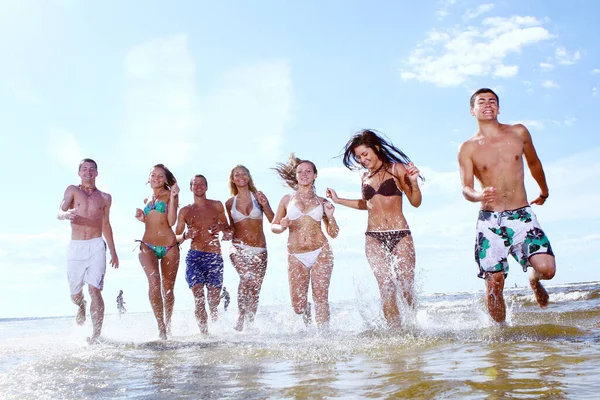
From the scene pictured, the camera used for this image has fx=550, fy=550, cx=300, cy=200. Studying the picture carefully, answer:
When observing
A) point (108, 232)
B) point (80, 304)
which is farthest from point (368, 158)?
point (80, 304)

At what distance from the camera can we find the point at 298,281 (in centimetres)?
704

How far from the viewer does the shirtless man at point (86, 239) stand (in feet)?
25.1

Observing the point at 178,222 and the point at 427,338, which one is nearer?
the point at 427,338

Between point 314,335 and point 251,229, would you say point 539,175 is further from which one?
point 251,229

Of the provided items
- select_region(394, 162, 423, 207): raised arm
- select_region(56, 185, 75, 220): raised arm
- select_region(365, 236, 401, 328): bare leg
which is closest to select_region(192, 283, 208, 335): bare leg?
select_region(56, 185, 75, 220): raised arm

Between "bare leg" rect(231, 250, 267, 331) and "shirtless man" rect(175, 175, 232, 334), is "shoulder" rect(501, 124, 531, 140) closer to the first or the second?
"bare leg" rect(231, 250, 267, 331)

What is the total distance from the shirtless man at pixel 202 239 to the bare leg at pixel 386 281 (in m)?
2.69

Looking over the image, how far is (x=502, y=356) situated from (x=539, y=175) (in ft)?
8.43

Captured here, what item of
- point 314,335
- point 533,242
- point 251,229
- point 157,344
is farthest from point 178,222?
point 533,242

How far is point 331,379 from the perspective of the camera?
370cm

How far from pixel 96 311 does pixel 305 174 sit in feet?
11.3

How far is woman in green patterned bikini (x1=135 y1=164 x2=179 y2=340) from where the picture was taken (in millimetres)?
7668

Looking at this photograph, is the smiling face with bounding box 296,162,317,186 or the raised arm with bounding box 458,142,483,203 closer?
the raised arm with bounding box 458,142,483,203

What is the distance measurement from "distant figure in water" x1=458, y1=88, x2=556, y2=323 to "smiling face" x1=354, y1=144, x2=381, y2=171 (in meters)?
1.04
